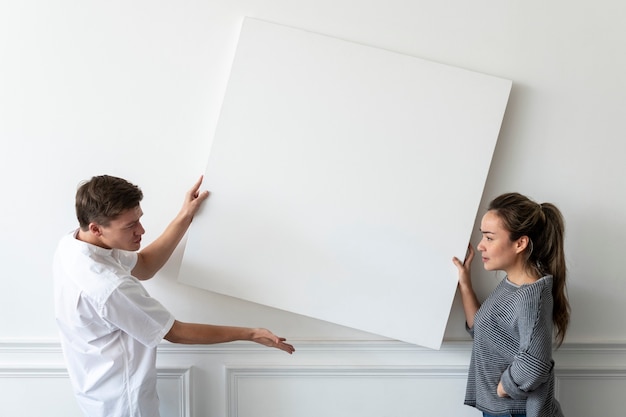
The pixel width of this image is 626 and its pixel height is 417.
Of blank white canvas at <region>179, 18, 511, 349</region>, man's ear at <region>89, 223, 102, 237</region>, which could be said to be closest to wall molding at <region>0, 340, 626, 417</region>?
blank white canvas at <region>179, 18, 511, 349</region>

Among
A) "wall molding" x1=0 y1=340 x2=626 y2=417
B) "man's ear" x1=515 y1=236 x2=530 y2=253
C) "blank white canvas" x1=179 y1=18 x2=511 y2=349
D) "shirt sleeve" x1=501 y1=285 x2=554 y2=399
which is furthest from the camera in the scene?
"wall molding" x1=0 y1=340 x2=626 y2=417

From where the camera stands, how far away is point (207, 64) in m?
2.05

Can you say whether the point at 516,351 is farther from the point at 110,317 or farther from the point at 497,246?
the point at 110,317

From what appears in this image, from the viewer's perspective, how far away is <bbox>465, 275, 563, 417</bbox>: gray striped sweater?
1.71 m

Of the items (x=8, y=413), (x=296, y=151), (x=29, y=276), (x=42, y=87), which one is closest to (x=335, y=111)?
(x=296, y=151)

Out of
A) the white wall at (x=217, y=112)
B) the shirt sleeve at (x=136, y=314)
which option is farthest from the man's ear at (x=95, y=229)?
the white wall at (x=217, y=112)

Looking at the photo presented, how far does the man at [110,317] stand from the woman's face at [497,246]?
2.35 feet

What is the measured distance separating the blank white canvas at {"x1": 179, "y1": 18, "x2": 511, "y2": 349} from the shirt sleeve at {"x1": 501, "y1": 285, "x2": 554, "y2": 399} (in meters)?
0.34

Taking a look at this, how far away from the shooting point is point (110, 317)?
1.73 m

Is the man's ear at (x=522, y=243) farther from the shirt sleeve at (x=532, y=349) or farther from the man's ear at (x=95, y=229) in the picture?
the man's ear at (x=95, y=229)

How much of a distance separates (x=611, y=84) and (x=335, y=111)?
37.3 inches

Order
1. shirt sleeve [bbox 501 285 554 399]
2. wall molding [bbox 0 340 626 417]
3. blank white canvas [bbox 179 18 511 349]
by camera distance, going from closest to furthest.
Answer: shirt sleeve [bbox 501 285 554 399] → blank white canvas [bbox 179 18 511 349] → wall molding [bbox 0 340 626 417]

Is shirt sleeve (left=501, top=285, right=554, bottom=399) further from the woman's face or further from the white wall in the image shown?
the white wall

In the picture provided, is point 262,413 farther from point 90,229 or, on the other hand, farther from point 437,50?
point 437,50
